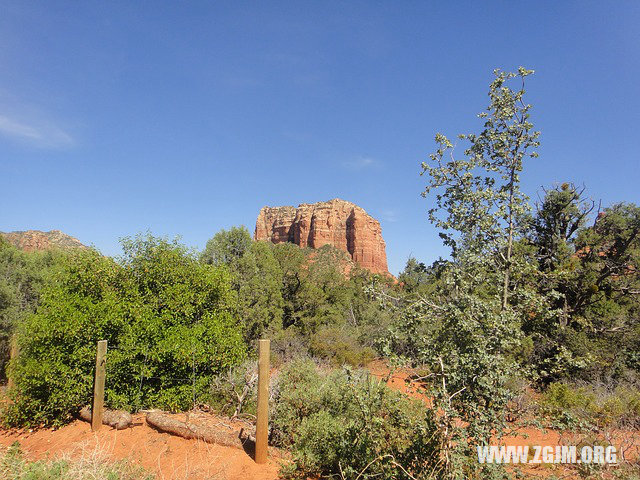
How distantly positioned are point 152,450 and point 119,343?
287 cm

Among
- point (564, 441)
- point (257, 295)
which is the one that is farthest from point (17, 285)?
point (564, 441)

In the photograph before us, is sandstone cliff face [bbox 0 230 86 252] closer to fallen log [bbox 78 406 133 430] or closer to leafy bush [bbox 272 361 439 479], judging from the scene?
fallen log [bbox 78 406 133 430]

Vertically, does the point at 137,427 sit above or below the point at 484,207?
below

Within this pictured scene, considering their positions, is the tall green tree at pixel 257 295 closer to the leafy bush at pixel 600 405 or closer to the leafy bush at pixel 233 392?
the leafy bush at pixel 233 392

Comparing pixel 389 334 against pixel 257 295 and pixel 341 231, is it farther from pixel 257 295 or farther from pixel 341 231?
pixel 341 231

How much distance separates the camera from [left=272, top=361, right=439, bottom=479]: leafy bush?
3975 mm

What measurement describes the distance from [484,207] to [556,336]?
1339 centimetres

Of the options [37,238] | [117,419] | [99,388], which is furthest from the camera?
[37,238]

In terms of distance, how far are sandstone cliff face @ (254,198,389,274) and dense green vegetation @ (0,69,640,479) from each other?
7637 cm

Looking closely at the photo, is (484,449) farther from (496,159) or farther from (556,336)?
(556,336)

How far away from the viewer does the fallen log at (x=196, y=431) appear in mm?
6672

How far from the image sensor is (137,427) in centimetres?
757

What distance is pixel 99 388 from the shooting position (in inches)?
307

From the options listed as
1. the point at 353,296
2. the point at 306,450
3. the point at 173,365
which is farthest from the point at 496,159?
the point at 353,296
